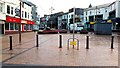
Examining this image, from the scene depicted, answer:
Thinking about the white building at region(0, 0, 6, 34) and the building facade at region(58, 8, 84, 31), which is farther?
the building facade at region(58, 8, 84, 31)

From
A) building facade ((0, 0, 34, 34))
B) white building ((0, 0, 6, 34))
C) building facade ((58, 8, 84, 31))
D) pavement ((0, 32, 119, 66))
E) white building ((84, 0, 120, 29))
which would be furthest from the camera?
building facade ((58, 8, 84, 31))

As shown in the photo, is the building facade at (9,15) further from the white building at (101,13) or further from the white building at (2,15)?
the white building at (101,13)

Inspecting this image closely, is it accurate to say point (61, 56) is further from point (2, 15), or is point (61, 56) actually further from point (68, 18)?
point (68, 18)

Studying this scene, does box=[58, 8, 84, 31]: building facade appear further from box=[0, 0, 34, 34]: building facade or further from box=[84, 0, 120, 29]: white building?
box=[0, 0, 34, 34]: building facade

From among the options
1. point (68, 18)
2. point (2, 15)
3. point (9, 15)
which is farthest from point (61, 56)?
point (68, 18)

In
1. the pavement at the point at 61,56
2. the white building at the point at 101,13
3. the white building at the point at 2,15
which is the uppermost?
the white building at the point at 101,13

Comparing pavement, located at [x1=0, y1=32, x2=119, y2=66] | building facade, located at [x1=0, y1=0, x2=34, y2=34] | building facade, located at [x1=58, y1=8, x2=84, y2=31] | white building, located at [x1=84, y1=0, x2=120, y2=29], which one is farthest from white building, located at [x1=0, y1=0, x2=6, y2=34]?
building facade, located at [x1=58, y1=8, x2=84, y2=31]

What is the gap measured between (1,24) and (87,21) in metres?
54.5

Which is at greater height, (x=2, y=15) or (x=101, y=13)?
(x=101, y=13)

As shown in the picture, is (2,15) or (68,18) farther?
(68,18)

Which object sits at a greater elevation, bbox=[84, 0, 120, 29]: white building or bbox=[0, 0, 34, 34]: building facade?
bbox=[84, 0, 120, 29]: white building

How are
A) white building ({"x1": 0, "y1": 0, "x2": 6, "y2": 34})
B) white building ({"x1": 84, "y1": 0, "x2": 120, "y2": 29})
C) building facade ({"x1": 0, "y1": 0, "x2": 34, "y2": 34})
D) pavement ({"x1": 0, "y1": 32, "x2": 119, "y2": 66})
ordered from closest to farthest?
pavement ({"x1": 0, "y1": 32, "x2": 119, "y2": 66}) → white building ({"x1": 0, "y1": 0, "x2": 6, "y2": 34}) → building facade ({"x1": 0, "y1": 0, "x2": 34, "y2": 34}) → white building ({"x1": 84, "y1": 0, "x2": 120, "y2": 29})

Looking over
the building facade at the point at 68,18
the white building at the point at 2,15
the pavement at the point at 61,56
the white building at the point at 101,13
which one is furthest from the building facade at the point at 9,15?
the building facade at the point at 68,18

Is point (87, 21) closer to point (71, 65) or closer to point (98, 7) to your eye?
point (98, 7)
